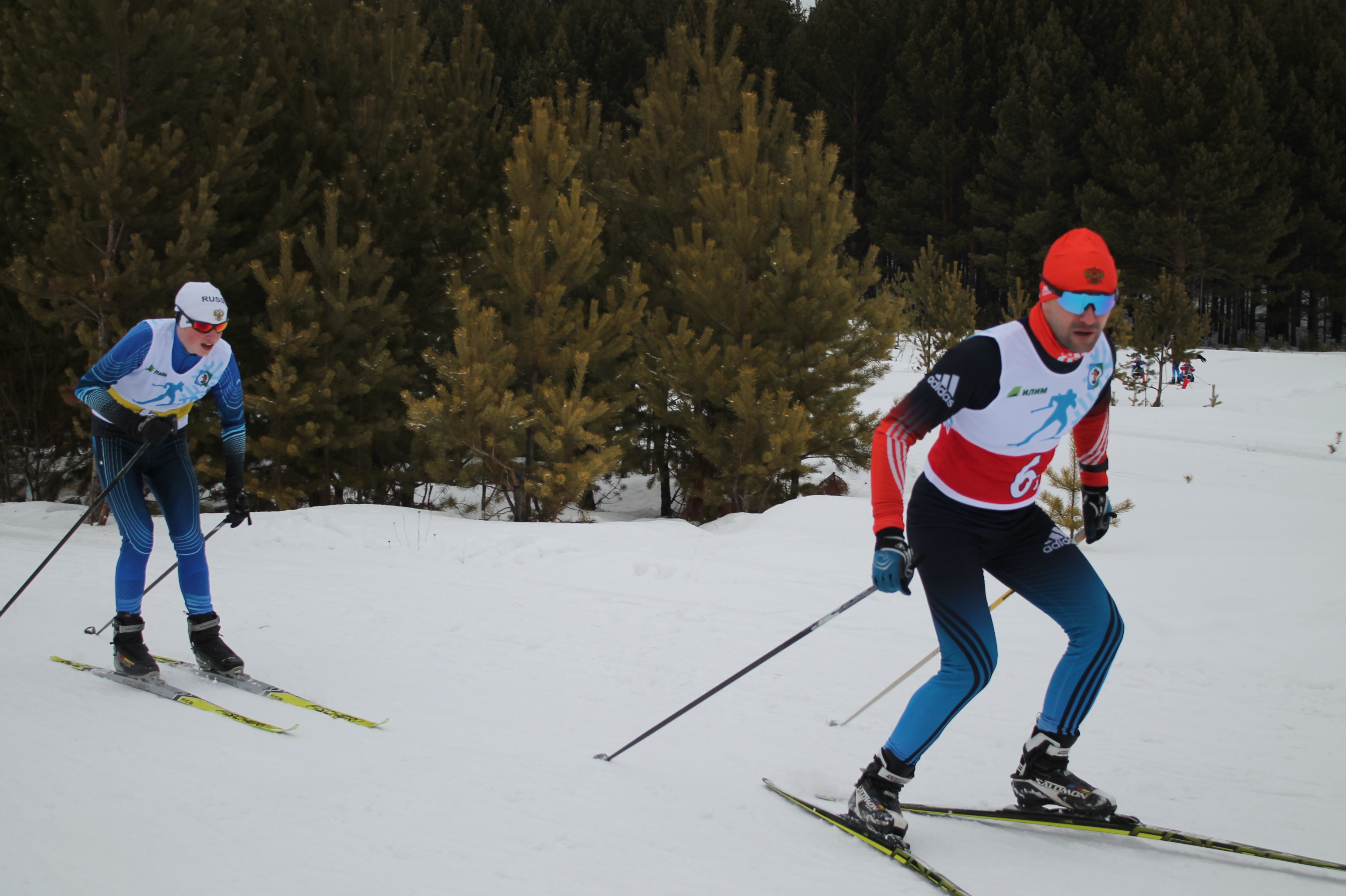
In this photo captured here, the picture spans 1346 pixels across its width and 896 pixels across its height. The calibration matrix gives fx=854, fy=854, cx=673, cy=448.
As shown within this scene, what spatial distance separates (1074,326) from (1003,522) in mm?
680

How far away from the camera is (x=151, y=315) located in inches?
340

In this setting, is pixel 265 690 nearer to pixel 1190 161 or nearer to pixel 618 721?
pixel 618 721

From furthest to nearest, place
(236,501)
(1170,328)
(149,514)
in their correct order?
(1170,328) → (236,501) → (149,514)

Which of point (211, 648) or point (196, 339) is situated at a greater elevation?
point (196, 339)

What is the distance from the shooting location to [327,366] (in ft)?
30.5

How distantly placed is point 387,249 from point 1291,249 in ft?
101

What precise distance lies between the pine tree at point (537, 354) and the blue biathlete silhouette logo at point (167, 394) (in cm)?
401

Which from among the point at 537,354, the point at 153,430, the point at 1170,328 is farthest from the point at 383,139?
the point at 1170,328

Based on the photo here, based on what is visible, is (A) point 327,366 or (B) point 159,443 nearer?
(B) point 159,443

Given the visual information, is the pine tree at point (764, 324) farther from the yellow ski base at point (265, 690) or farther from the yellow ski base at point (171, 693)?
the yellow ski base at point (171, 693)

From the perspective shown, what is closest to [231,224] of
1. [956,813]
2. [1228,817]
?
[956,813]

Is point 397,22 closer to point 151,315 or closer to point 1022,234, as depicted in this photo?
point 151,315

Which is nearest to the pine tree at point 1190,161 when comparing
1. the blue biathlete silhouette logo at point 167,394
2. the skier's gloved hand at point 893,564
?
the skier's gloved hand at point 893,564

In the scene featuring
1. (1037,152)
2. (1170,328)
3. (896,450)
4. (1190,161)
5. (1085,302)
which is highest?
(1037,152)
